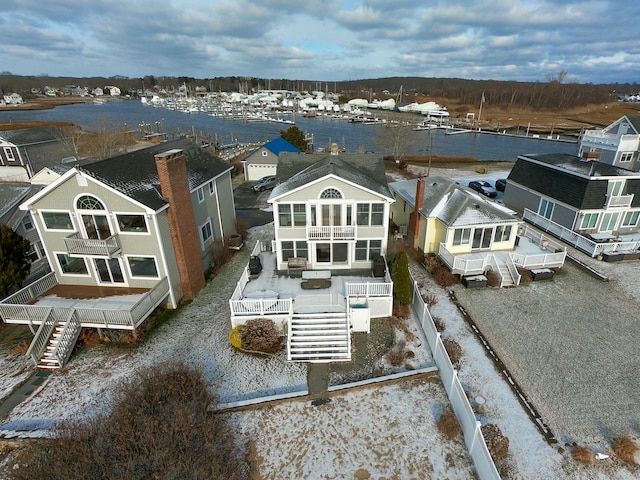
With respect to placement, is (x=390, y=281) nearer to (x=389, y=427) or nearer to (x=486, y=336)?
(x=486, y=336)

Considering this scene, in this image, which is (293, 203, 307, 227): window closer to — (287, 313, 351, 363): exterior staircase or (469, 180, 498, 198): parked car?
(287, 313, 351, 363): exterior staircase

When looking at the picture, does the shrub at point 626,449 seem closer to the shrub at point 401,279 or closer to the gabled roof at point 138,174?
the shrub at point 401,279

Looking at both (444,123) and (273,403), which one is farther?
(444,123)

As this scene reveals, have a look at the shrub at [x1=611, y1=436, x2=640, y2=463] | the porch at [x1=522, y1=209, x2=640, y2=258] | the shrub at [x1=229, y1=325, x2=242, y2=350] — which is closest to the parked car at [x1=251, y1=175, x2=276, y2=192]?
the shrub at [x1=229, y1=325, x2=242, y2=350]

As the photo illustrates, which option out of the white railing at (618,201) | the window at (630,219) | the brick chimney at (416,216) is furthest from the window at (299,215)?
the window at (630,219)

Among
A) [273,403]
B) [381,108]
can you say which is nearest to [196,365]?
[273,403]

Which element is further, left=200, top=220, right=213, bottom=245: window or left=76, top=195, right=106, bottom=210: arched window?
left=200, top=220, right=213, bottom=245: window
